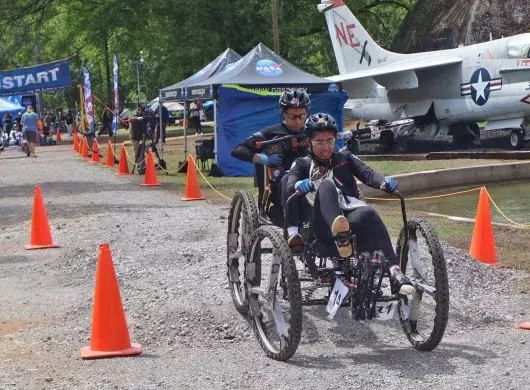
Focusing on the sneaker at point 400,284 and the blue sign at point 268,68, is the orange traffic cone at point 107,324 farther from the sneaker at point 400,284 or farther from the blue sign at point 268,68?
the blue sign at point 268,68

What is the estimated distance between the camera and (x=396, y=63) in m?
33.7

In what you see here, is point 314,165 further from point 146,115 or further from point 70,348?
point 146,115

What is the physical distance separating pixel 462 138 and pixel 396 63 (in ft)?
Result: 15.2

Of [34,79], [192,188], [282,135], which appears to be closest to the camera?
[282,135]

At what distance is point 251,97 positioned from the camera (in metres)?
22.8

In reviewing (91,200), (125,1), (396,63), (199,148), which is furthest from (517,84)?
(125,1)

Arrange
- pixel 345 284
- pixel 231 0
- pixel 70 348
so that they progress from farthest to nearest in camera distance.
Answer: pixel 231 0 < pixel 70 348 < pixel 345 284

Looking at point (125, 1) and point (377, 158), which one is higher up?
point (125, 1)

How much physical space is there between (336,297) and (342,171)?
48.1 inches

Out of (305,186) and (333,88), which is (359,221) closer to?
(305,186)

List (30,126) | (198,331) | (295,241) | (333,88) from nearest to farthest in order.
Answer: (295,241), (198,331), (333,88), (30,126)

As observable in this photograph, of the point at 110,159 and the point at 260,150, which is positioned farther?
the point at 110,159

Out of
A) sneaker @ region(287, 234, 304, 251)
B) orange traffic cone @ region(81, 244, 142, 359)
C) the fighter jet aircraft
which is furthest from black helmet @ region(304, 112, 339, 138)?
the fighter jet aircraft

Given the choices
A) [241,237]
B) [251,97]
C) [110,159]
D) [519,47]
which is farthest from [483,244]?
[110,159]
